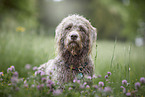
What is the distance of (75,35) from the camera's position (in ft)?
11.6

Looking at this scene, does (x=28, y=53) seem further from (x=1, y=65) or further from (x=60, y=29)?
(x=60, y=29)

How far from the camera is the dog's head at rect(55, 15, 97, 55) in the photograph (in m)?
3.61

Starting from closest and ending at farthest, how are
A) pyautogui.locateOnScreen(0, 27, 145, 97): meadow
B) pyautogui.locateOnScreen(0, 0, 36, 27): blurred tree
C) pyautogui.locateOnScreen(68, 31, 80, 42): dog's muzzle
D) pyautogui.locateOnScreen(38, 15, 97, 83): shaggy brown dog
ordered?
pyautogui.locateOnScreen(0, 27, 145, 97): meadow → pyautogui.locateOnScreen(68, 31, 80, 42): dog's muzzle → pyautogui.locateOnScreen(38, 15, 97, 83): shaggy brown dog → pyautogui.locateOnScreen(0, 0, 36, 27): blurred tree

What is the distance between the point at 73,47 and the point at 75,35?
0.28m

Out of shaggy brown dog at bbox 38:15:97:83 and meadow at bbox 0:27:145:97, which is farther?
shaggy brown dog at bbox 38:15:97:83

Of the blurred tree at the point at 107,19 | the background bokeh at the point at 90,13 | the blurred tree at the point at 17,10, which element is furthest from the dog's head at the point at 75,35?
the blurred tree at the point at 107,19

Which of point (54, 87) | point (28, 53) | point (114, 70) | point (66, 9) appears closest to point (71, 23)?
point (114, 70)

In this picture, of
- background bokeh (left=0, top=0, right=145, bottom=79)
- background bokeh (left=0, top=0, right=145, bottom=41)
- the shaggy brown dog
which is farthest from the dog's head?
background bokeh (left=0, top=0, right=145, bottom=41)

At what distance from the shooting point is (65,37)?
397cm

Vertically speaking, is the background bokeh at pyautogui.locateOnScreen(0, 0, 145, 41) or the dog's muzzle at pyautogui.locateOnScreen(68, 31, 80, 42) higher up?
the background bokeh at pyautogui.locateOnScreen(0, 0, 145, 41)

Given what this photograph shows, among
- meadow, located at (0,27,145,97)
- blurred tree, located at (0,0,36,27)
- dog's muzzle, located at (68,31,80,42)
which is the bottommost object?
meadow, located at (0,27,145,97)

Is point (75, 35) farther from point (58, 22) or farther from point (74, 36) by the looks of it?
point (58, 22)

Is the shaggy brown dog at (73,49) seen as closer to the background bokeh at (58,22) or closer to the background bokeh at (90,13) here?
the background bokeh at (58,22)

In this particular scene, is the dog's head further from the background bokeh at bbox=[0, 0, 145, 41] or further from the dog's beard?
the background bokeh at bbox=[0, 0, 145, 41]
